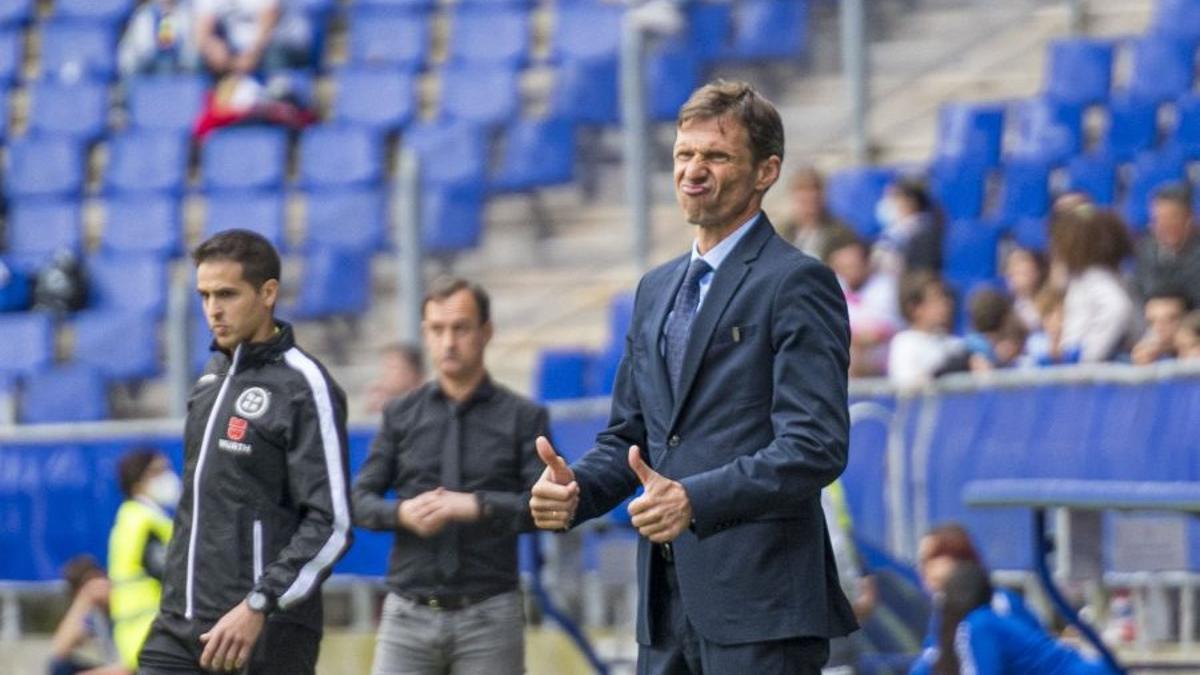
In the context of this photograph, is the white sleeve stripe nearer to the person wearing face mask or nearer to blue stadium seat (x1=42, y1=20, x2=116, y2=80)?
the person wearing face mask

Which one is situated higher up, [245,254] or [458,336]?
[245,254]

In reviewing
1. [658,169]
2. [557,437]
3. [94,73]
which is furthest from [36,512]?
[94,73]

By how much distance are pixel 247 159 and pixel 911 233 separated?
604 centimetres

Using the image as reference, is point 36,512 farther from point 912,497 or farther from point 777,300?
point 777,300

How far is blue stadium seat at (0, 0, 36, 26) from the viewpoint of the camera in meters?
21.2

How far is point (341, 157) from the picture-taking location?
18047 millimetres

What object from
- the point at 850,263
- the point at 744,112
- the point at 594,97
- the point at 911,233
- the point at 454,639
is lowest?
the point at 454,639

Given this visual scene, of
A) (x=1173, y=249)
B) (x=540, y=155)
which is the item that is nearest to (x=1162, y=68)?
(x=1173, y=249)

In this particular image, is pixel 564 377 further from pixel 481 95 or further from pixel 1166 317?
pixel 1166 317

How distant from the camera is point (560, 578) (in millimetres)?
11898

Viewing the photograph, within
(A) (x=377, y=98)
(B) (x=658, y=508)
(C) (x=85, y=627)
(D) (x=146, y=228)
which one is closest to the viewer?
(B) (x=658, y=508)

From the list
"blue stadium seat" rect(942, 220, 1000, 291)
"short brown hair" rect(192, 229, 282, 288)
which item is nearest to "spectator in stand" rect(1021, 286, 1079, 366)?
"blue stadium seat" rect(942, 220, 1000, 291)

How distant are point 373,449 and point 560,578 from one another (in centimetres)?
320

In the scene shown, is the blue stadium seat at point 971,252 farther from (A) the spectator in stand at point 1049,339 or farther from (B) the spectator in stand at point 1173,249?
(B) the spectator in stand at point 1173,249
